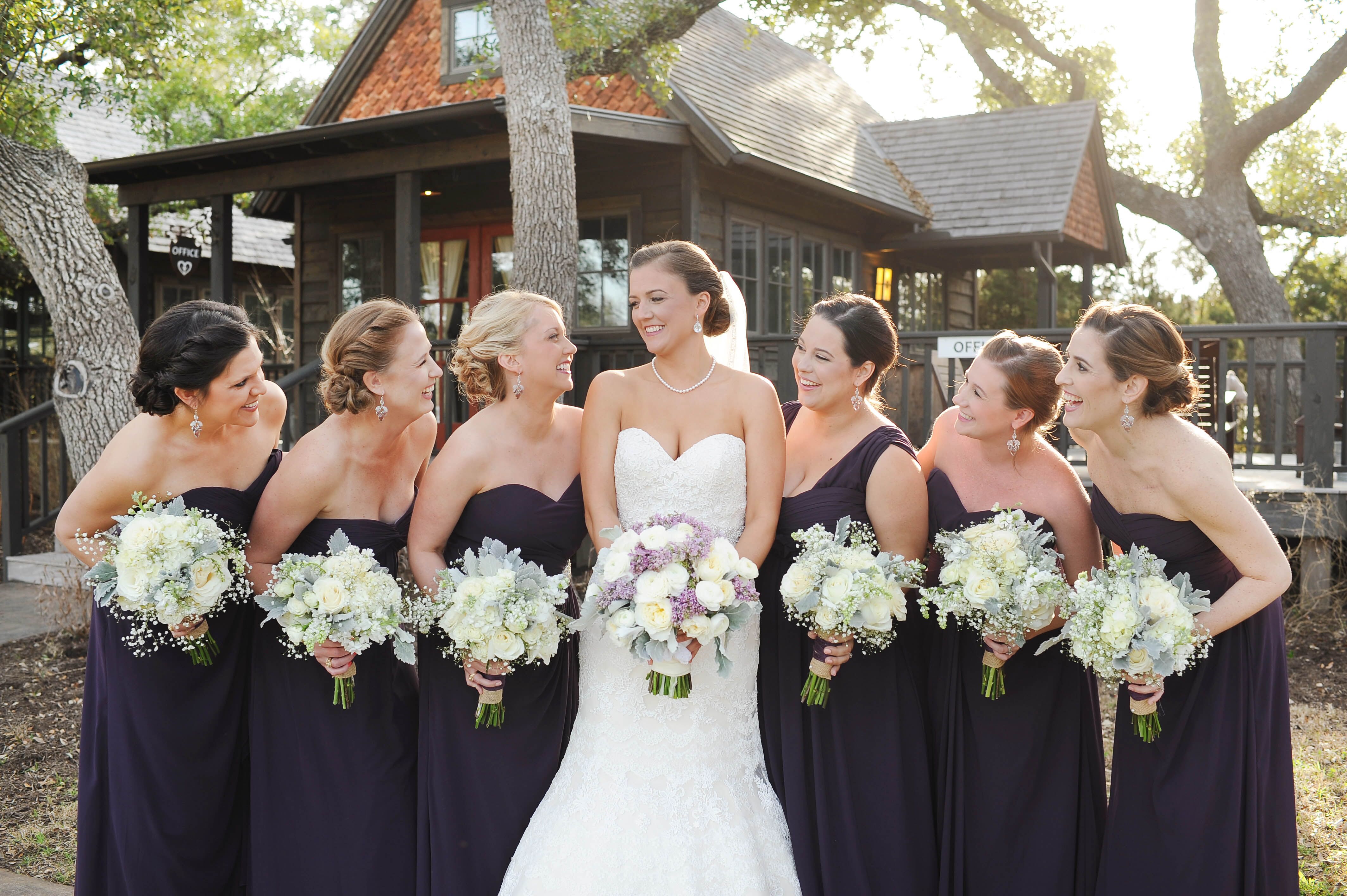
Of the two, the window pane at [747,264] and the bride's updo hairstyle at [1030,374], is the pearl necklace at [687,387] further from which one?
the window pane at [747,264]

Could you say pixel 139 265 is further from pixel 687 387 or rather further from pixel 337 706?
pixel 687 387

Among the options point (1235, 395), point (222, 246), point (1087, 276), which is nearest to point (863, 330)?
point (1235, 395)

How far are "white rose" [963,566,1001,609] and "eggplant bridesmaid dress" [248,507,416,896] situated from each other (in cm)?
191

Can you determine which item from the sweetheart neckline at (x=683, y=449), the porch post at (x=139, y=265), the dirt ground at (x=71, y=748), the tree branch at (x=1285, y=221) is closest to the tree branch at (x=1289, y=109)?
the tree branch at (x=1285, y=221)

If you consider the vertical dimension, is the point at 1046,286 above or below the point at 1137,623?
above

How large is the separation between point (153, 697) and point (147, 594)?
490mm

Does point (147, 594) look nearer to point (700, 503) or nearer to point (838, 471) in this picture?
point (700, 503)

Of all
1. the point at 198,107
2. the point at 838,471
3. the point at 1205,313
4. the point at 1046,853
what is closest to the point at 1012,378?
the point at 838,471

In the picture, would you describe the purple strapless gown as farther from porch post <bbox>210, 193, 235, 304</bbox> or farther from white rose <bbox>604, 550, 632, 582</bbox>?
porch post <bbox>210, 193, 235, 304</bbox>

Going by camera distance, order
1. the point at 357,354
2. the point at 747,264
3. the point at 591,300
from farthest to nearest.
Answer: the point at 747,264
the point at 591,300
the point at 357,354

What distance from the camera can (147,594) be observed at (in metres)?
3.15

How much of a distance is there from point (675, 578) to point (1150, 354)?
5.31 ft

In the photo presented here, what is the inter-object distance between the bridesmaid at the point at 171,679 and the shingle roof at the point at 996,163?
42.6 feet

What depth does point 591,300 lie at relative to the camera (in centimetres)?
1224
